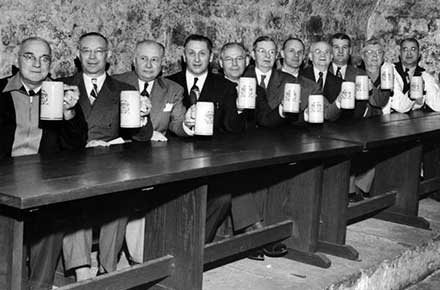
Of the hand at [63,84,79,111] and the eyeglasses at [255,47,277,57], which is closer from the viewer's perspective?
the hand at [63,84,79,111]

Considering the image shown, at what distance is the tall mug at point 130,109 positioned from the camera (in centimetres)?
396

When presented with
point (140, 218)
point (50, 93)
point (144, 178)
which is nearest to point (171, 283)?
point (140, 218)

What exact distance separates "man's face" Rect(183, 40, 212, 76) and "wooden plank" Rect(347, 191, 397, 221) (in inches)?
56.7

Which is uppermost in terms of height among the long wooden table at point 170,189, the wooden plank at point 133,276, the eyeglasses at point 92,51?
the eyeglasses at point 92,51

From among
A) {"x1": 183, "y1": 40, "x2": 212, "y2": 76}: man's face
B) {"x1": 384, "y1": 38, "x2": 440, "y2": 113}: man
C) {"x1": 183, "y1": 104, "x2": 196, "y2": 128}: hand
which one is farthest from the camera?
{"x1": 384, "y1": 38, "x2": 440, "y2": 113}: man

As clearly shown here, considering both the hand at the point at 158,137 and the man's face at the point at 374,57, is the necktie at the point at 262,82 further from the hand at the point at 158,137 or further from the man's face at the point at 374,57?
the hand at the point at 158,137

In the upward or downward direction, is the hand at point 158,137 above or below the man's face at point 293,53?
below

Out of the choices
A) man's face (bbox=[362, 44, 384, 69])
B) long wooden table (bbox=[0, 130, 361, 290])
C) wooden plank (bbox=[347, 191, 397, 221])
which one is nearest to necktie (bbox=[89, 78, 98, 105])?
long wooden table (bbox=[0, 130, 361, 290])

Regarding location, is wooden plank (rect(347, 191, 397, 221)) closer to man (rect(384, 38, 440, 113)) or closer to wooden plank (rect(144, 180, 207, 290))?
man (rect(384, 38, 440, 113))

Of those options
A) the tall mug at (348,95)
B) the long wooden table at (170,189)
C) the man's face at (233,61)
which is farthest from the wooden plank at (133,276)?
the tall mug at (348,95)

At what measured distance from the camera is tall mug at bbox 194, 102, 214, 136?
4.18 meters

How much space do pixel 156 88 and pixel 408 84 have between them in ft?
10.5

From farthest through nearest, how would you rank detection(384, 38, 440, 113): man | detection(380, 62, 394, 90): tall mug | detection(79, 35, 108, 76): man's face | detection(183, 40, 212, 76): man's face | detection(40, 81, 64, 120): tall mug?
detection(384, 38, 440, 113): man, detection(380, 62, 394, 90): tall mug, detection(183, 40, 212, 76): man's face, detection(79, 35, 108, 76): man's face, detection(40, 81, 64, 120): tall mug

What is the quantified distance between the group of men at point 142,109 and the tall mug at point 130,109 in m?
0.23
